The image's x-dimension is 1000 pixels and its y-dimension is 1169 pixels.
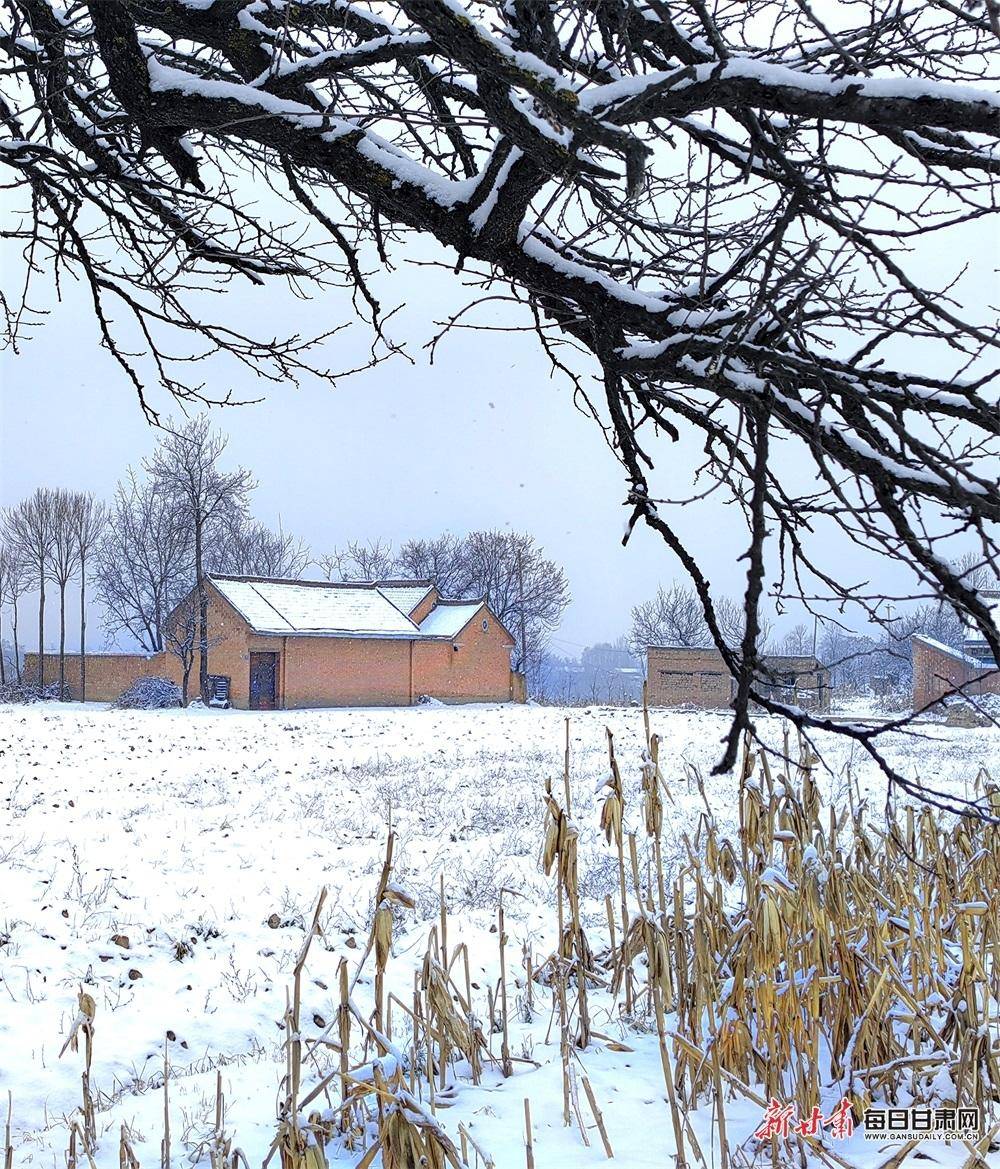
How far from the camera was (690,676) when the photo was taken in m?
38.1

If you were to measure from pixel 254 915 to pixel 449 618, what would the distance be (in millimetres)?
31540

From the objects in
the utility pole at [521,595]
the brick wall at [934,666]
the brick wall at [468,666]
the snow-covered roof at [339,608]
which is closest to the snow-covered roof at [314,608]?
the snow-covered roof at [339,608]

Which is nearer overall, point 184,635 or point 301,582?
point 184,635

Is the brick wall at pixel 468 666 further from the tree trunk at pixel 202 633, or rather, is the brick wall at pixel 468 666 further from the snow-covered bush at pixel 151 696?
the snow-covered bush at pixel 151 696

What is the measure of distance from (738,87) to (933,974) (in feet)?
8.79

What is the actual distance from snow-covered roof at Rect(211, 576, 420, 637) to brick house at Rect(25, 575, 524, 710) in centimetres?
5

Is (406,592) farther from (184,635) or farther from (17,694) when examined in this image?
(17,694)

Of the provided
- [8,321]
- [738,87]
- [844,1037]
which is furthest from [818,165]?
[8,321]

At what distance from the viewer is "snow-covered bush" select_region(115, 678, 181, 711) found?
1186 inches

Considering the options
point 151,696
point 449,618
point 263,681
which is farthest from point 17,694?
point 449,618

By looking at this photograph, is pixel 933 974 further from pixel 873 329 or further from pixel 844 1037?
pixel 873 329

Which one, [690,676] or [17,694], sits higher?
[690,676]

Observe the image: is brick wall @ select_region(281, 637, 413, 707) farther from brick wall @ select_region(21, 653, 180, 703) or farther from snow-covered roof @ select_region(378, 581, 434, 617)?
brick wall @ select_region(21, 653, 180, 703)

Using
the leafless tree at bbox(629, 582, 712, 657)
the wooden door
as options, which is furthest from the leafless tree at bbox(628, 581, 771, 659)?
the wooden door
